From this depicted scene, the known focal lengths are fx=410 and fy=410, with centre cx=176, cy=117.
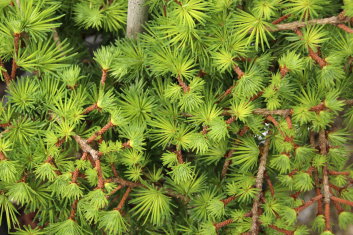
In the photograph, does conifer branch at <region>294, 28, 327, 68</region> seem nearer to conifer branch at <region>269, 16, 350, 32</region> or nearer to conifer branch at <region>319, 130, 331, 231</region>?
conifer branch at <region>269, 16, 350, 32</region>

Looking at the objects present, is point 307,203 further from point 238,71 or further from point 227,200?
point 238,71

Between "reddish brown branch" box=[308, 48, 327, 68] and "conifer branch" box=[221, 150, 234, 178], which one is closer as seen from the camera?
"reddish brown branch" box=[308, 48, 327, 68]

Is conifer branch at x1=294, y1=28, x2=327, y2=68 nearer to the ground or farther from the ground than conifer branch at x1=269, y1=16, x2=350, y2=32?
nearer to the ground

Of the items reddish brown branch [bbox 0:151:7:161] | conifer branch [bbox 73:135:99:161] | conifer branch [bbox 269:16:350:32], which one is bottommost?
conifer branch [bbox 73:135:99:161]

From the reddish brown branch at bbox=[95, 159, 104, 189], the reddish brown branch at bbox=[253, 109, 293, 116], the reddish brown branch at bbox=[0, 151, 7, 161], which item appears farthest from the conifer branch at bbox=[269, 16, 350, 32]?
the reddish brown branch at bbox=[0, 151, 7, 161]

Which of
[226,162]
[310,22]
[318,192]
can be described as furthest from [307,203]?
[310,22]

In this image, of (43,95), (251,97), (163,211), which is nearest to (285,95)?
(251,97)

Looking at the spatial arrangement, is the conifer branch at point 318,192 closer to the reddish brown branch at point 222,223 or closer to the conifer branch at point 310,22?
the reddish brown branch at point 222,223
